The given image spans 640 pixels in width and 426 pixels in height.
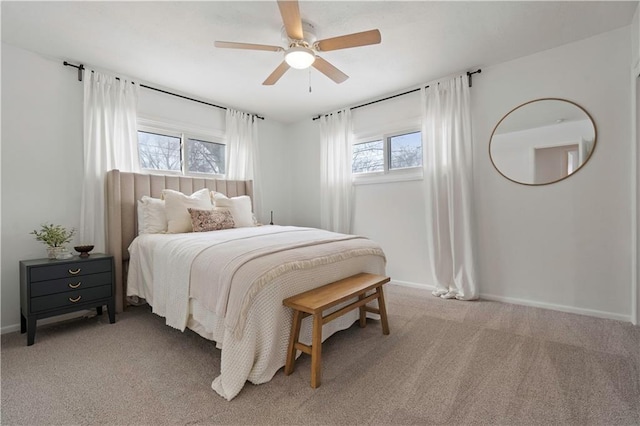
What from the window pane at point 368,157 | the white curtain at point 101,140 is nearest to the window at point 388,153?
the window pane at point 368,157

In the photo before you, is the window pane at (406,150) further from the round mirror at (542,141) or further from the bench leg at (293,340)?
the bench leg at (293,340)

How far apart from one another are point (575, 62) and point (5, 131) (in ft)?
17.3

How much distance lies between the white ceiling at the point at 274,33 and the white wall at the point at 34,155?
0.86 ft

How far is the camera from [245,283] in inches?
67.2

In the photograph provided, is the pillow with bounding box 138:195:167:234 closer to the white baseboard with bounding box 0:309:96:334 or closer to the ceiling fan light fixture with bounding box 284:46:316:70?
the white baseboard with bounding box 0:309:96:334

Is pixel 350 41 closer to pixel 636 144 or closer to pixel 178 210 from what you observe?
pixel 178 210

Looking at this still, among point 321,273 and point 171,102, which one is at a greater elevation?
point 171,102

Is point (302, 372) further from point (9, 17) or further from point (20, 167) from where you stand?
point (9, 17)

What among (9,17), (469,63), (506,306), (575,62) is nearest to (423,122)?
(469,63)

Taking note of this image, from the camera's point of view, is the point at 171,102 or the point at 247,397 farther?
the point at 171,102

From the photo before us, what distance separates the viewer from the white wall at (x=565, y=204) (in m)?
2.62

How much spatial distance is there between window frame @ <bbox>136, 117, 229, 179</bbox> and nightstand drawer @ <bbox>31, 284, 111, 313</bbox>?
1.51 meters

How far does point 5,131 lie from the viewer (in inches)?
102

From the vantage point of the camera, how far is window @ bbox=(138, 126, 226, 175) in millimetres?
3584
